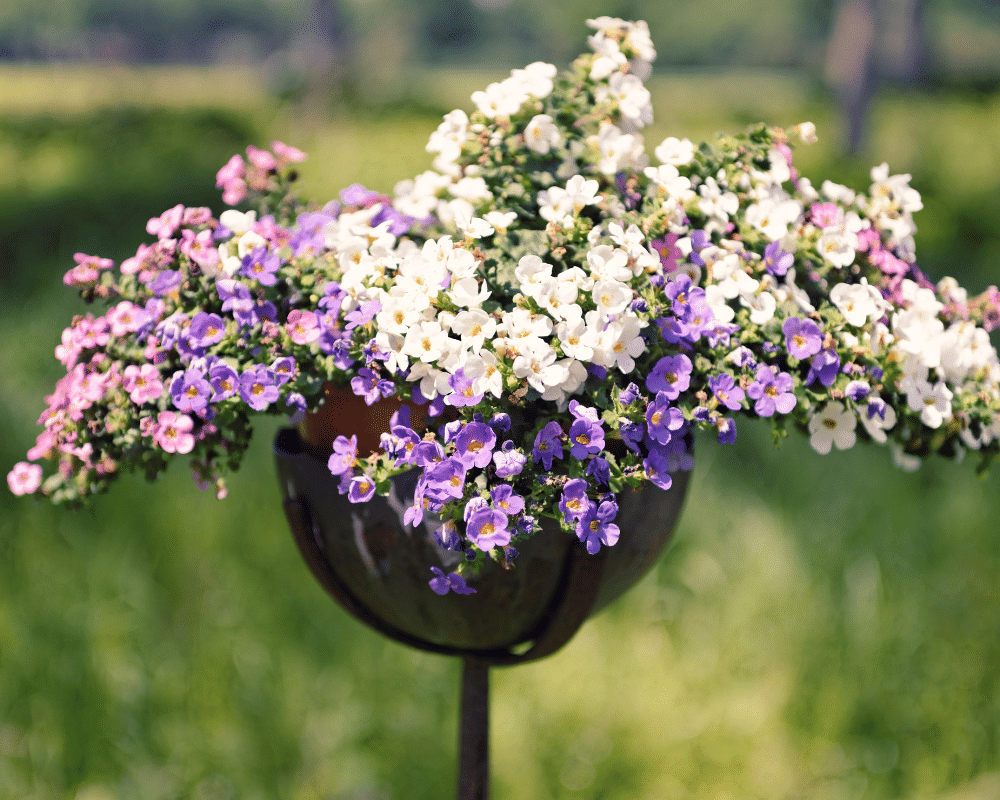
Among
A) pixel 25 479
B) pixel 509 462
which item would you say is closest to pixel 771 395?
pixel 509 462

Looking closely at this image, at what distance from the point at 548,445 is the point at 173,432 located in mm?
536

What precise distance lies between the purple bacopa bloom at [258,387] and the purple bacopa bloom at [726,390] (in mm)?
595

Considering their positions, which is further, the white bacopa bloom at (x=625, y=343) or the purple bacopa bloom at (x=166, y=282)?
the purple bacopa bloom at (x=166, y=282)

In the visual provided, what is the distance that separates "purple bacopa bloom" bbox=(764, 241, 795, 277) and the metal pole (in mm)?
898

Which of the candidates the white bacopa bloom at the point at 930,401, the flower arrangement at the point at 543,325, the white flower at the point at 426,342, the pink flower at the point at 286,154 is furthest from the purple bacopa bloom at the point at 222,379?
the white bacopa bloom at the point at 930,401

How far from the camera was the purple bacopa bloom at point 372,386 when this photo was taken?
3.79ft

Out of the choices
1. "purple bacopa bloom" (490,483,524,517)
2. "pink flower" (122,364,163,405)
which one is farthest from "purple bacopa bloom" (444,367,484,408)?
"pink flower" (122,364,163,405)

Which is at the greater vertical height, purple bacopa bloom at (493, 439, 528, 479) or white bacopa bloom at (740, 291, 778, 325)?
white bacopa bloom at (740, 291, 778, 325)

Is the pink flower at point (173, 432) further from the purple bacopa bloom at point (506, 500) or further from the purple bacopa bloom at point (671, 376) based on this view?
the purple bacopa bloom at point (671, 376)

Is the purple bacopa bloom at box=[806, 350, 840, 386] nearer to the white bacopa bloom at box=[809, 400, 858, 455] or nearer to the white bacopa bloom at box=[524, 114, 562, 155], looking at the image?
the white bacopa bloom at box=[809, 400, 858, 455]

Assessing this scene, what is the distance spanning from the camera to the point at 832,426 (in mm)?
1271

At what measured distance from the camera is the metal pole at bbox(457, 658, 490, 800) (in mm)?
1657

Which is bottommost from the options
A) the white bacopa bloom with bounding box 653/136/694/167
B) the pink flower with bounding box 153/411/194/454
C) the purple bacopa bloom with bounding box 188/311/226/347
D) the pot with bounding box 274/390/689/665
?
the pot with bounding box 274/390/689/665

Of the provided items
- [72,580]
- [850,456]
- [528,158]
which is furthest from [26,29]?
[528,158]
